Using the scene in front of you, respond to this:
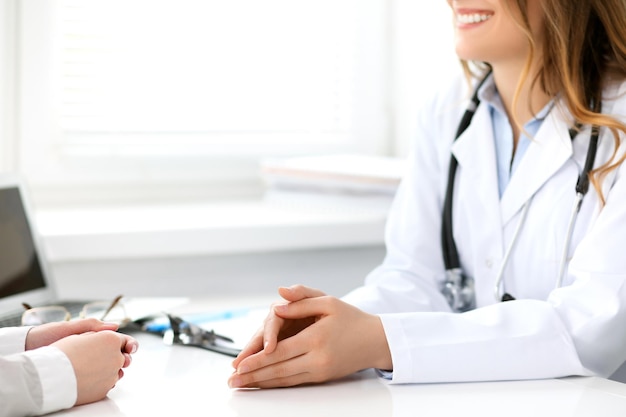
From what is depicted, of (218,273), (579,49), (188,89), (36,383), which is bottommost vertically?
(218,273)

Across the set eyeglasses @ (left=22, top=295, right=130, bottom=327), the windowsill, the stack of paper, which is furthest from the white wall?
eyeglasses @ (left=22, top=295, right=130, bottom=327)

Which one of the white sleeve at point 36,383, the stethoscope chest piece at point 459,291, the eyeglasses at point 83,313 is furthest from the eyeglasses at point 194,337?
the stethoscope chest piece at point 459,291

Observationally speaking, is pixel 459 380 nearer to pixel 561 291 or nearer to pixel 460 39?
pixel 561 291

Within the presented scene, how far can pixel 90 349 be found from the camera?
39.1 inches

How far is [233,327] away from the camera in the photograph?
4.46 feet

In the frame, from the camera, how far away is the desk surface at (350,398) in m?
0.94

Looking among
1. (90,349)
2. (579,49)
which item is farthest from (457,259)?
(90,349)

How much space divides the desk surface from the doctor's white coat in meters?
0.04

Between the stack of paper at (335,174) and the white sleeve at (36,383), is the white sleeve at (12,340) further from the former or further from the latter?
the stack of paper at (335,174)

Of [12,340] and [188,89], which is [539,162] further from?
[188,89]

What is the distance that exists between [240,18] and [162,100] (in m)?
0.28

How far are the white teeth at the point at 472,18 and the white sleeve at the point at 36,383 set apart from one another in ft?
2.81

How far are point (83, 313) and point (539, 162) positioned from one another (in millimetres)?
736

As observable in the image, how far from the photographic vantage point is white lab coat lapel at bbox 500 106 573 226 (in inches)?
54.1
